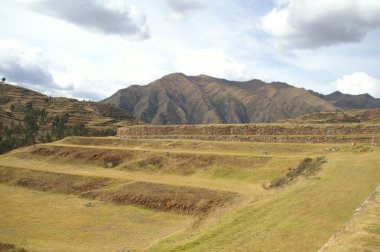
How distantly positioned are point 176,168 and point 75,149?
70.8 feet

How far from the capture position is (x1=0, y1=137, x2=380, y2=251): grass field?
16828mm

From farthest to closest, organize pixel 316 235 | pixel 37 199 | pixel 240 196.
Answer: pixel 37 199 < pixel 240 196 < pixel 316 235

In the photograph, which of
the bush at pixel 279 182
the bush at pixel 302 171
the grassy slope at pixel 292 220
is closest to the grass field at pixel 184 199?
the grassy slope at pixel 292 220

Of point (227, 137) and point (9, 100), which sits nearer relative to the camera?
point (227, 137)

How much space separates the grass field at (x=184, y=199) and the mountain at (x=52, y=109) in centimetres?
9056

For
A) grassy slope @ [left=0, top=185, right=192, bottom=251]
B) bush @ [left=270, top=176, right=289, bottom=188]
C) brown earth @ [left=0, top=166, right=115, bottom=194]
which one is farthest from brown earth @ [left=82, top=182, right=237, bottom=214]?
bush @ [left=270, top=176, right=289, bottom=188]

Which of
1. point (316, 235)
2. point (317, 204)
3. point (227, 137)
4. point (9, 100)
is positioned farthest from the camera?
point (9, 100)

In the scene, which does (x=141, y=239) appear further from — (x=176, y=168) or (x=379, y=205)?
(x=176, y=168)

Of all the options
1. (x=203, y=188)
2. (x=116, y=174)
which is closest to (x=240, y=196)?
(x=203, y=188)

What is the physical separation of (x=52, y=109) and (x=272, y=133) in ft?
432

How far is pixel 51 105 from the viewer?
6841 inches

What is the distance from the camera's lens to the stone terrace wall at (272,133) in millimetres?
47812

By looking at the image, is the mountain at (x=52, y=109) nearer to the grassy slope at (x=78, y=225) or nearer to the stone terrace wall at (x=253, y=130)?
the stone terrace wall at (x=253, y=130)

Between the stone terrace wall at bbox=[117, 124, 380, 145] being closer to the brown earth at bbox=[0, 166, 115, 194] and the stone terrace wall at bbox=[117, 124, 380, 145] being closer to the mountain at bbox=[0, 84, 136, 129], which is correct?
the brown earth at bbox=[0, 166, 115, 194]
